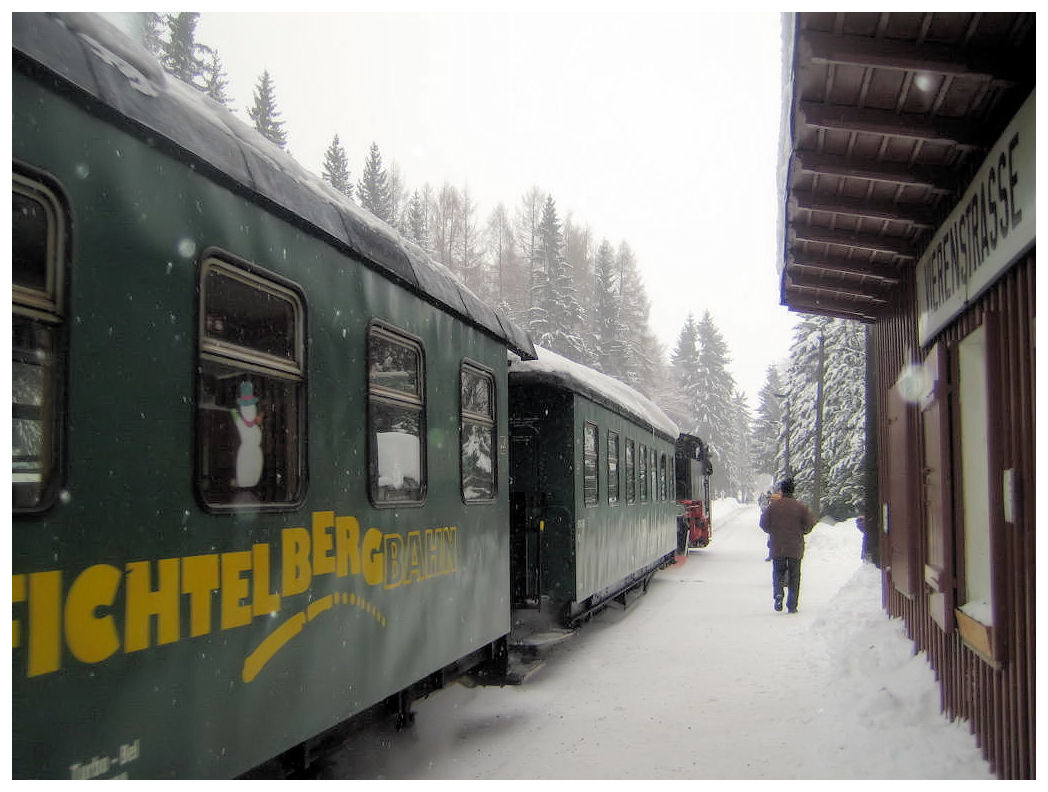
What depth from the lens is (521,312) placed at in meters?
49.4

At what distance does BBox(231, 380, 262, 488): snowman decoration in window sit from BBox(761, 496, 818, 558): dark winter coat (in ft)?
29.7

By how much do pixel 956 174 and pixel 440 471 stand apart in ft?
11.8

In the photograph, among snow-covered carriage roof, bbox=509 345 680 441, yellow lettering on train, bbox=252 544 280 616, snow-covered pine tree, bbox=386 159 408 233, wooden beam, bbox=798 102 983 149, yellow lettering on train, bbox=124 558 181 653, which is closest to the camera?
yellow lettering on train, bbox=124 558 181 653

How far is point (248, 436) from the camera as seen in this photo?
3.89 m

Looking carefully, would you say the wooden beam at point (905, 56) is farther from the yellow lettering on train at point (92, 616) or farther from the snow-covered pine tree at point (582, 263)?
the snow-covered pine tree at point (582, 263)

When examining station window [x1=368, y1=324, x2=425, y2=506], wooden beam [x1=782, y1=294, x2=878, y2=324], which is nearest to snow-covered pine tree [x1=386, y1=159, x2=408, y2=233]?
wooden beam [x1=782, y1=294, x2=878, y2=324]

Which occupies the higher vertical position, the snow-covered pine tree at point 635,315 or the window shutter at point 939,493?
the snow-covered pine tree at point 635,315

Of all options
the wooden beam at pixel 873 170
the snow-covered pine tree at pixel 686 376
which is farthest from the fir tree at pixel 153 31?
the snow-covered pine tree at pixel 686 376

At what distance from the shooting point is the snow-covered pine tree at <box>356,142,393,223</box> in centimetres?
4444

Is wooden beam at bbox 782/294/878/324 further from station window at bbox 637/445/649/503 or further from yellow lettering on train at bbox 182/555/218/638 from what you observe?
yellow lettering on train at bbox 182/555/218/638

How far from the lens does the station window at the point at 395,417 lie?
4.97 meters

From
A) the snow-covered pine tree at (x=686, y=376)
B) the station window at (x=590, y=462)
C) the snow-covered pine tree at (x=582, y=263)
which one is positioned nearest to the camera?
the station window at (x=590, y=462)

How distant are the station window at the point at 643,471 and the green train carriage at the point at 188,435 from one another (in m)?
8.70

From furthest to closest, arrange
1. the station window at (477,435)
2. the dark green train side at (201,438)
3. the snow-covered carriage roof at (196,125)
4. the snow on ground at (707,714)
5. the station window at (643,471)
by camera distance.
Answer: the station window at (643,471)
the station window at (477,435)
the snow on ground at (707,714)
the snow-covered carriage roof at (196,125)
the dark green train side at (201,438)
